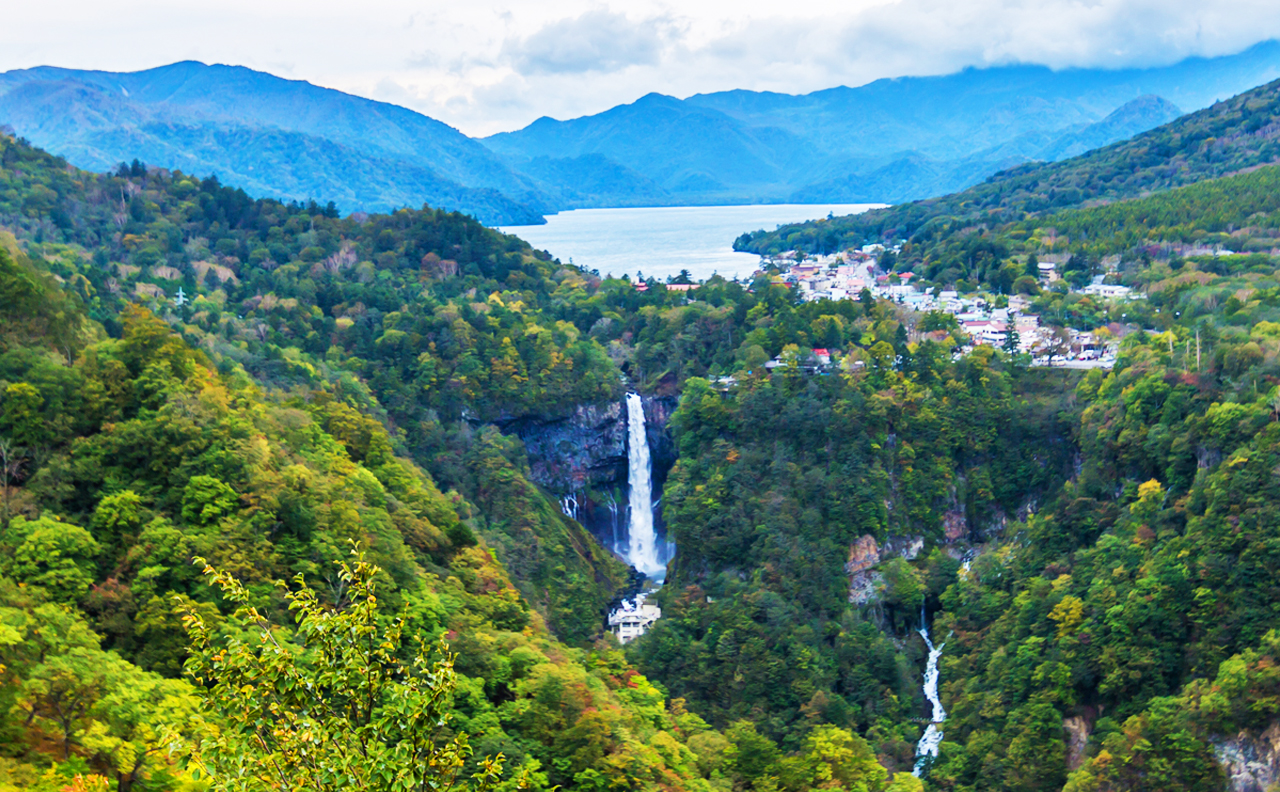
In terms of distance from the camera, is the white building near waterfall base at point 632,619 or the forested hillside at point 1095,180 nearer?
the white building near waterfall base at point 632,619

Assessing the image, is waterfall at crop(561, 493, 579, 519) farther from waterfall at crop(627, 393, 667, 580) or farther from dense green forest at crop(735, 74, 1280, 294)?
dense green forest at crop(735, 74, 1280, 294)

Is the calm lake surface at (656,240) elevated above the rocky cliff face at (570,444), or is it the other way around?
the calm lake surface at (656,240)

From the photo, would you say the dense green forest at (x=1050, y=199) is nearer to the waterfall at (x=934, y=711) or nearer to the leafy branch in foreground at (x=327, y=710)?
the waterfall at (x=934, y=711)

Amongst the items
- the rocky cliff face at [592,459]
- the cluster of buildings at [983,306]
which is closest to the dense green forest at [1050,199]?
the cluster of buildings at [983,306]

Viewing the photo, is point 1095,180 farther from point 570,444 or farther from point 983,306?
point 570,444

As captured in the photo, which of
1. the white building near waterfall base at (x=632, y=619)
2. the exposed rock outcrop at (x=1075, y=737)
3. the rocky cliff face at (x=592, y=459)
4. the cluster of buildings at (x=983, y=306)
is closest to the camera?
the exposed rock outcrop at (x=1075, y=737)

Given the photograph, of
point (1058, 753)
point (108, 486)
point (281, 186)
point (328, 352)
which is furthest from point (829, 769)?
point (281, 186)
